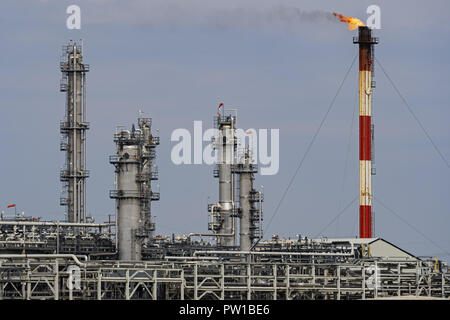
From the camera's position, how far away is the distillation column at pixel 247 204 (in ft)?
270

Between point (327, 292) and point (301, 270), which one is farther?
point (301, 270)

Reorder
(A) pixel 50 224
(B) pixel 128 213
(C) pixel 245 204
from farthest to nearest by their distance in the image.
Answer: (C) pixel 245 204 → (A) pixel 50 224 → (B) pixel 128 213

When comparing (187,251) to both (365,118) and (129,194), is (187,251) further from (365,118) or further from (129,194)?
(365,118)

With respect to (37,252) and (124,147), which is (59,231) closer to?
(37,252)

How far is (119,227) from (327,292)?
13087 mm

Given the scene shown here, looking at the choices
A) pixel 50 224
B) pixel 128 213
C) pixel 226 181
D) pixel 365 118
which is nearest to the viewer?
pixel 128 213

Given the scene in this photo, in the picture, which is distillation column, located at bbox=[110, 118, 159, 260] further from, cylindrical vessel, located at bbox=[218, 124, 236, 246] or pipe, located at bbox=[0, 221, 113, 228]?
cylindrical vessel, located at bbox=[218, 124, 236, 246]

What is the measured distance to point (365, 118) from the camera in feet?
253

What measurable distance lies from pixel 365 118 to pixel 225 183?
36.4ft

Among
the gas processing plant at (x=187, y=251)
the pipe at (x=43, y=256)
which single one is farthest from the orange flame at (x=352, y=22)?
the pipe at (x=43, y=256)

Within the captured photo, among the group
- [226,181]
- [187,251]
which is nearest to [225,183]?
[226,181]
